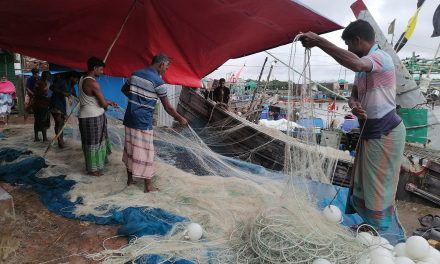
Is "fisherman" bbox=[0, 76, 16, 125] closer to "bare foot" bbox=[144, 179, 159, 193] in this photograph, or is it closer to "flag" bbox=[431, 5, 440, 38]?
"bare foot" bbox=[144, 179, 159, 193]

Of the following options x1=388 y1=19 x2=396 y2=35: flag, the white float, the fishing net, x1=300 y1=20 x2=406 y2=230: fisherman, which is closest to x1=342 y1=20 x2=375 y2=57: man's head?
x1=300 y1=20 x2=406 y2=230: fisherman

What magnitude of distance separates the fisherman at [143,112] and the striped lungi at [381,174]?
6.75 ft

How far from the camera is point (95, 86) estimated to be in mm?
4242

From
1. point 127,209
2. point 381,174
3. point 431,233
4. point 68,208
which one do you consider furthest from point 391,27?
point 68,208

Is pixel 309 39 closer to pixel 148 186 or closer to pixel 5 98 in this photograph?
pixel 148 186

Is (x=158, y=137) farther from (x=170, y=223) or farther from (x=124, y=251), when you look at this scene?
(x=124, y=251)

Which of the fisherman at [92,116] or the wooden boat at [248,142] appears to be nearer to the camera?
the fisherman at [92,116]

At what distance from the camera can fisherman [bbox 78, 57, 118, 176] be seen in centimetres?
424

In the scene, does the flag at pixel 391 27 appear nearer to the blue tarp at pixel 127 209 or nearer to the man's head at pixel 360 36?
the blue tarp at pixel 127 209

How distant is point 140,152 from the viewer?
12.5ft

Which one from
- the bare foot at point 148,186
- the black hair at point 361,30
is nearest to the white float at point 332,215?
the black hair at point 361,30

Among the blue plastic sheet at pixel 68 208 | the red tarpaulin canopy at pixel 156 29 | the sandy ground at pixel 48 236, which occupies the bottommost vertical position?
the sandy ground at pixel 48 236

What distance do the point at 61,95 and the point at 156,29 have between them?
221cm

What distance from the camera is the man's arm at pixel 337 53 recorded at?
231 centimetres
